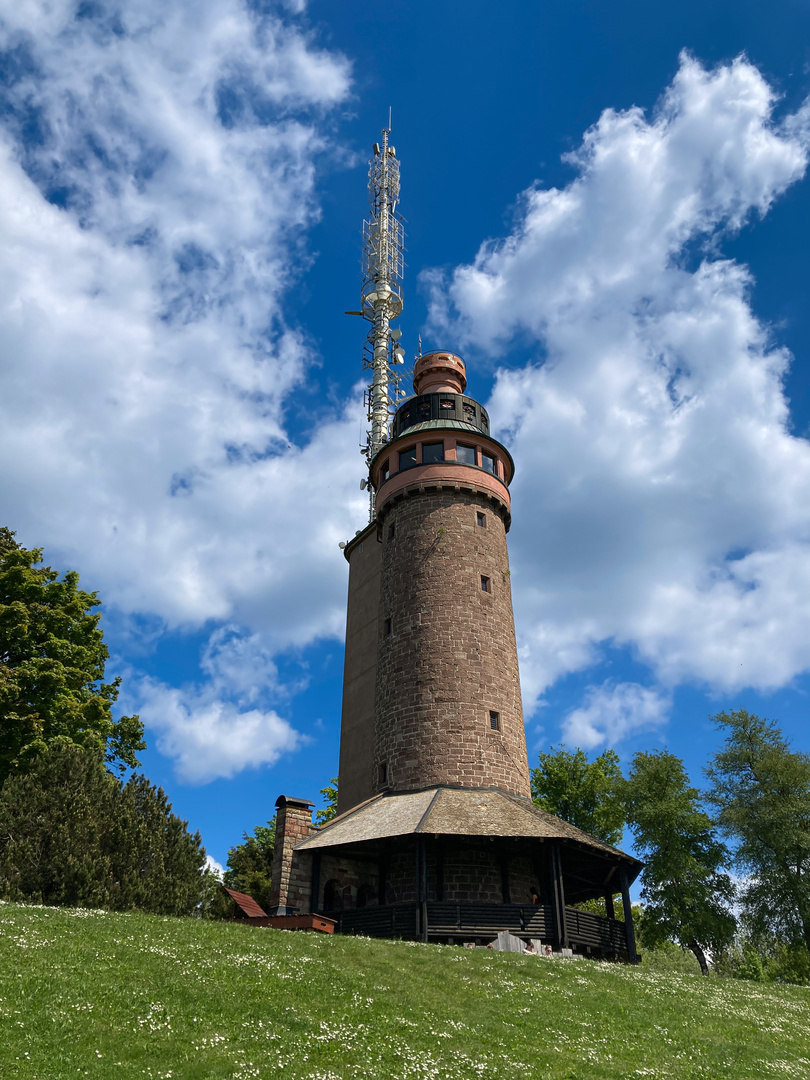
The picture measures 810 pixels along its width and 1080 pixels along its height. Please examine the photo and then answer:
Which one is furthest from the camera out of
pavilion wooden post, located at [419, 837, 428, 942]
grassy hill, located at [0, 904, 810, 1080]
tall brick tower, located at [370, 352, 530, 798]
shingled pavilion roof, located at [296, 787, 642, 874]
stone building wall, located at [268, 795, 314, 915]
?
tall brick tower, located at [370, 352, 530, 798]

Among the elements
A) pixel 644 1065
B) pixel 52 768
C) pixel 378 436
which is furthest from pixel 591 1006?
pixel 378 436

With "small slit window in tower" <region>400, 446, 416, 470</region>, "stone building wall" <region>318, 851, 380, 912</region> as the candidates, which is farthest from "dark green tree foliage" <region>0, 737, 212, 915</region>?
"small slit window in tower" <region>400, 446, 416, 470</region>

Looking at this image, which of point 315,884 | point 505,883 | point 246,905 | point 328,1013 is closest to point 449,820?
point 505,883

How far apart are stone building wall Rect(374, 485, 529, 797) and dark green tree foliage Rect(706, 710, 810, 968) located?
10978mm

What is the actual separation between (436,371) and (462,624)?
45.0ft

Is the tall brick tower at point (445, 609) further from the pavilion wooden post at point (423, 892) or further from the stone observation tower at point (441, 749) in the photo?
the pavilion wooden post at point (423, 892)

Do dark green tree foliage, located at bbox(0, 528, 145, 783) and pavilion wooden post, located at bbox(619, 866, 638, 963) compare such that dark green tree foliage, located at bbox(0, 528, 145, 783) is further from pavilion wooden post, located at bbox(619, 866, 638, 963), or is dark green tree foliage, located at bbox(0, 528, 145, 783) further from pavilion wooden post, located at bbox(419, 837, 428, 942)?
pavilion wooden post, located at bbox(619, 866, 638, 963)

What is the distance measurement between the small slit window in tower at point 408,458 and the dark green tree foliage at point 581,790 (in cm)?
1890

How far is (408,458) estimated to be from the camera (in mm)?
34344

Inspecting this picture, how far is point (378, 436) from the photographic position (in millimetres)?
50750

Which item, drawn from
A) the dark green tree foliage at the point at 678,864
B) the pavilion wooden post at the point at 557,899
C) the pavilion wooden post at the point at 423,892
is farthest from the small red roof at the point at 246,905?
the dark green tree foliage at the point at 678,864

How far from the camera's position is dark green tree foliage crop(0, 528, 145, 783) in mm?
26688

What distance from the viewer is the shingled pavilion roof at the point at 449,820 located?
2283 centimetres

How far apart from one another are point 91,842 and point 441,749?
1199 centimetres
